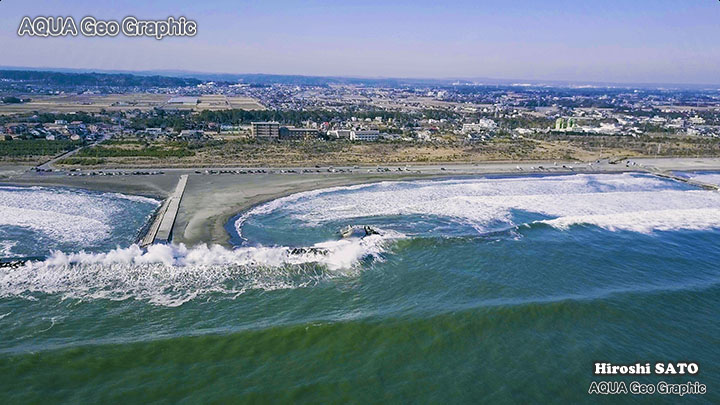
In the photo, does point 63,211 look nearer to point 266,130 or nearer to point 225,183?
point 225,183

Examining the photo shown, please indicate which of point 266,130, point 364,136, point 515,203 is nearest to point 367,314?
point 515,203

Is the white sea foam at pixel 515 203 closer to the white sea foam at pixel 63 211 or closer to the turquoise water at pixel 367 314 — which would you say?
the turquoise water at pixel 367 314

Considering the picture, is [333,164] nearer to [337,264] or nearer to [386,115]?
[337,264]

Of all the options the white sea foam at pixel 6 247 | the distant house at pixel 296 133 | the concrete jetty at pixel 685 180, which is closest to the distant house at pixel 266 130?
the distant house at pixel 296 133

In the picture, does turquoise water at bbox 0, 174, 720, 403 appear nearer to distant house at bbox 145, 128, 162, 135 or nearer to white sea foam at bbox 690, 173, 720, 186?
white sea foam at bbox 690, 173, 720, 186

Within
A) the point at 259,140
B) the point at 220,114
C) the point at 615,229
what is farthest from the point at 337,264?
the point at 220,114
